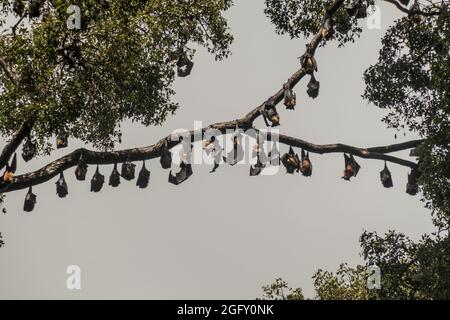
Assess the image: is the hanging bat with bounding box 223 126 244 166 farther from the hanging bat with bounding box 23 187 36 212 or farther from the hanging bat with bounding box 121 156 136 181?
the hanging bat with bounding box 23 187 36 212

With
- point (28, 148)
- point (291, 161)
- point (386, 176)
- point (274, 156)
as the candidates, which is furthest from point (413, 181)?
point (28, 148)

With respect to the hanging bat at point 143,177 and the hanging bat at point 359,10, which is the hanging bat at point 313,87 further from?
the hanging bat at point 143,177

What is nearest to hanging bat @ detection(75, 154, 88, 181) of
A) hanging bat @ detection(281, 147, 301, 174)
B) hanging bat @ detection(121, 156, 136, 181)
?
hanging bat @ detection(121, 156, 136, 181)

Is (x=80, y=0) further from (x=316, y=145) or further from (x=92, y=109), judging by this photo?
(x=316, y=145)

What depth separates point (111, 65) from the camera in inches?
763

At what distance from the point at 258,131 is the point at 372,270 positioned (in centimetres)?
510

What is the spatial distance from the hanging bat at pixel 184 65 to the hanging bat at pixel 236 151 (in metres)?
3.61

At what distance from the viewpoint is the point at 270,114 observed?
67.0 ft

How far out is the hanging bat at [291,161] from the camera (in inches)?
879

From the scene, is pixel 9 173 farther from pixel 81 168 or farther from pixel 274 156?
pixel 274 156

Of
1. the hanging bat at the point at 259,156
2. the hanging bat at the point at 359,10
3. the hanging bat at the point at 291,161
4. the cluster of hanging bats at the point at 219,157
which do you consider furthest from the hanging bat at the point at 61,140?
→ the hanging bat at the point at 359,10

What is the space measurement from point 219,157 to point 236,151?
650 millimetres

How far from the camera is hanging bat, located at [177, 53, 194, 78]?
23.2 m
